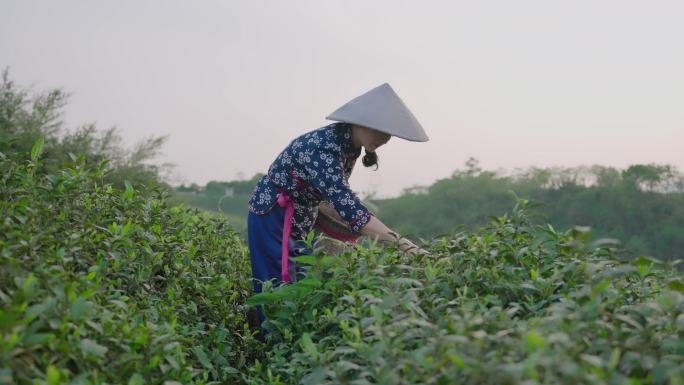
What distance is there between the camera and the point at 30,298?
2018 mm

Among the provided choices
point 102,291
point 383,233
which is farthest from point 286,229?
point 102,291

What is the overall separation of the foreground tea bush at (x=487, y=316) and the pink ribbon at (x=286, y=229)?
0.52 metres

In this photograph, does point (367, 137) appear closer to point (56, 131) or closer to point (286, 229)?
point (286, 229)

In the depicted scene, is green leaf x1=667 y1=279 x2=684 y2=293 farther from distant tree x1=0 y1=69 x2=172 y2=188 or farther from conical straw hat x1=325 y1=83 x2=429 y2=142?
distant tree x1=0 y1=69 x2=172 y2=188

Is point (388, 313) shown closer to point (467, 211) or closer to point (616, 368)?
point (616, 368)

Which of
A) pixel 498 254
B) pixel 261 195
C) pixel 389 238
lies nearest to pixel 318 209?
pixel 261 195

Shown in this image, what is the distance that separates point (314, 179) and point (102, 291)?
136 cm

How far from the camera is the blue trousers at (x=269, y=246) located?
12.4 ft

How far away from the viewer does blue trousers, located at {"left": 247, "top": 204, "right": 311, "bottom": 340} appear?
3.77 meters

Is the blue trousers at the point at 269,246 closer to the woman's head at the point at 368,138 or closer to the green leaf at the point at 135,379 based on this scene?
the woman's head at the point at 368,138

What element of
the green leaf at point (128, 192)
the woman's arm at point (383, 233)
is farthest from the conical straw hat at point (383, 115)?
the green leaf at point (128, 192)

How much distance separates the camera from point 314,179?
3.55m

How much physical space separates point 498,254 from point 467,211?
14.7 m

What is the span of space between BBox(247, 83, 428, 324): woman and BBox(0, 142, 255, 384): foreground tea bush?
341mm
